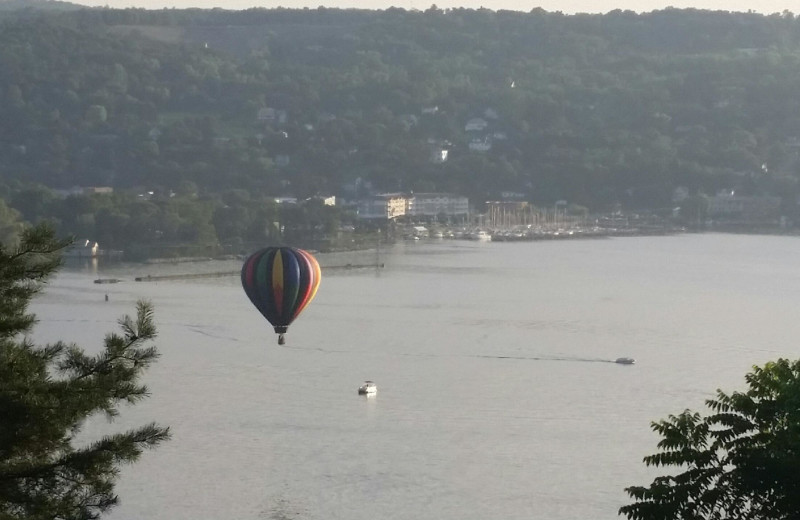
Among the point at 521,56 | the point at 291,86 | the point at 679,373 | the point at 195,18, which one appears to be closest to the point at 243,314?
the point at 679,373

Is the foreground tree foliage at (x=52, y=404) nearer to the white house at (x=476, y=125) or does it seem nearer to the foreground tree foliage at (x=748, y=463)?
the foreground tree foliage at (x=748, y=463)

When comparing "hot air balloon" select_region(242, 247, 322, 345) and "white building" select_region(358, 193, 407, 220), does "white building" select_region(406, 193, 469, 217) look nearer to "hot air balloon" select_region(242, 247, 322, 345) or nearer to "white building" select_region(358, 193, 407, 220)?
"white building" select_region(358, 193, 407, 220)

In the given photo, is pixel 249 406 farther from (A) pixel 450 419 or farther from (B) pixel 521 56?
(B) pixel 521 56

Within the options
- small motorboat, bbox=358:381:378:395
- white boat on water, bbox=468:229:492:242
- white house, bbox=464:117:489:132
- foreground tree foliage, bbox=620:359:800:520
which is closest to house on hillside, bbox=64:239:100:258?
white boat on water, bbox=468:229:492:242

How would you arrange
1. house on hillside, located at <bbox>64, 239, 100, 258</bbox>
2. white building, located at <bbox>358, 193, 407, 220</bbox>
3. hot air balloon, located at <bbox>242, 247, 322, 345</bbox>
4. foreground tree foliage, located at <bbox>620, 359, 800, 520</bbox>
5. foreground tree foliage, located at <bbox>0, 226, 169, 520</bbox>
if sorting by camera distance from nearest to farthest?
1. foreground tree foliage, located at <bbox>0, 226, 169, 520</bbox>
2. foreground tree foliage, located at <bbox>620, 359, 800, 520</bbox>
3. hot air balloon, located at <bbox>242, 247, 322, 345</bbox>
4. house on hillside, located at <bbox>64, 239, 100, 258</bbox>
5. white building, located at <bbox>358, 193, 407, 220</bbox>

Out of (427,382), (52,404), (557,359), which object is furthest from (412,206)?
(52,404)

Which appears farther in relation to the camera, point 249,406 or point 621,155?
point 621,155
